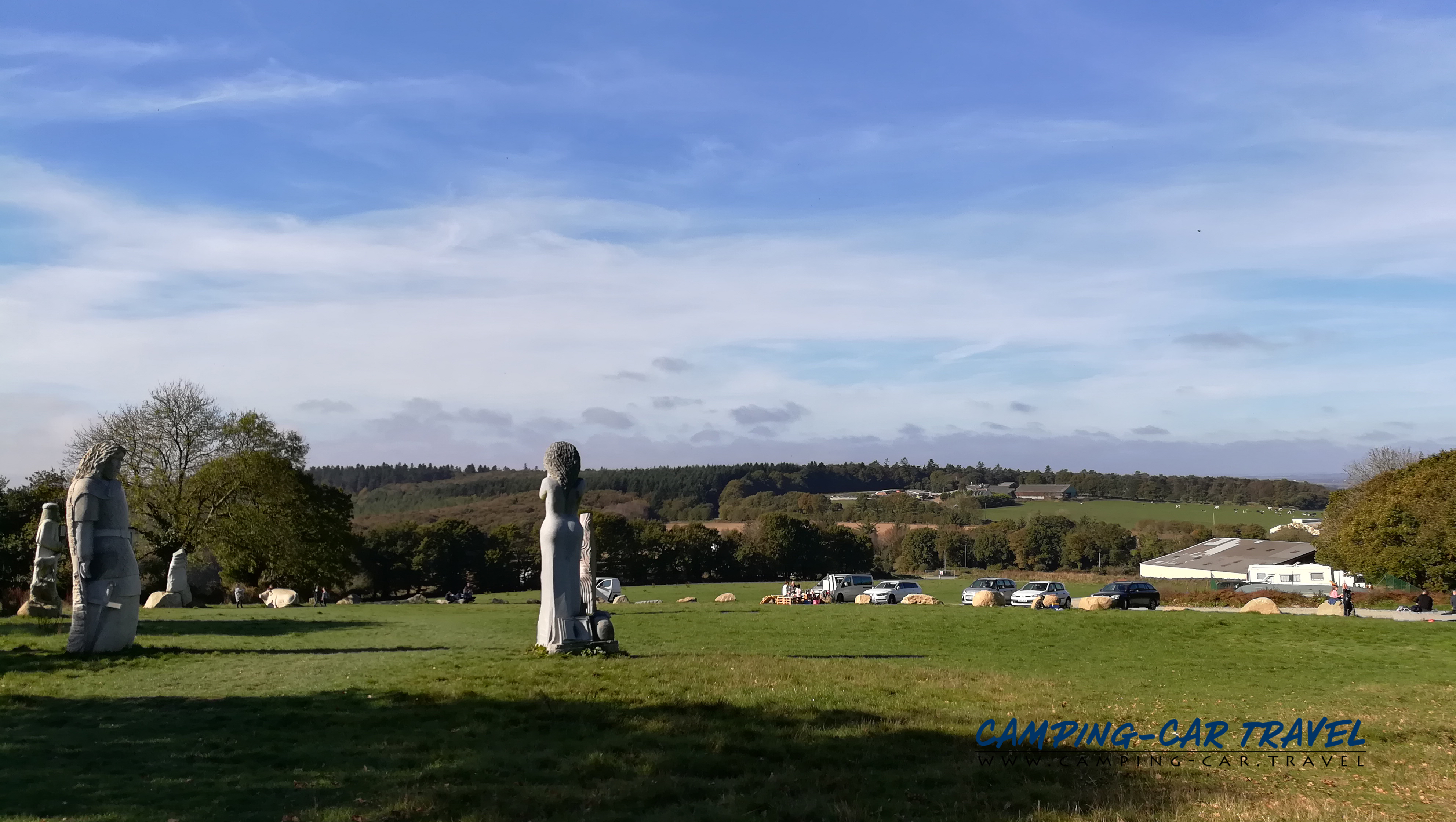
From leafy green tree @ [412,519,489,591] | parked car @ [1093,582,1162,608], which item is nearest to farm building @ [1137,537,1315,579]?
parked car @ [1093,582,1162,608]

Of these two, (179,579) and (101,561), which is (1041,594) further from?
(101,561)

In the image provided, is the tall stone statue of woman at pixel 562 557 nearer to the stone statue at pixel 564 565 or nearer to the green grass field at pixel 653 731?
the stone statue at pixel 564 565

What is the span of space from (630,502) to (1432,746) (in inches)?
4865

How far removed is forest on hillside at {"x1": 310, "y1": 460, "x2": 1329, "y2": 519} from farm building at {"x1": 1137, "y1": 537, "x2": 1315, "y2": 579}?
60.1 m

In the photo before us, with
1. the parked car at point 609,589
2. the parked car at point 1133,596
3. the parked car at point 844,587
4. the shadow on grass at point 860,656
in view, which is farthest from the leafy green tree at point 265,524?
the parked car at point 1133,596

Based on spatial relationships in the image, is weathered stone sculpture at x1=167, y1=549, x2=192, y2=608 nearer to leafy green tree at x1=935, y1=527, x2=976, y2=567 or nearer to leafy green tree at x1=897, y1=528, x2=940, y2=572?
leafy green tree at x1=897, y1=528, x2=940, y2=572

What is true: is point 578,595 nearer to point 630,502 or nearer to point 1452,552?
point 1452,552

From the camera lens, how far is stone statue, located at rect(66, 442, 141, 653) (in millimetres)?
17391

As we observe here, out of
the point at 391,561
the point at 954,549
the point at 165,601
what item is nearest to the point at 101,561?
the point at 165,601

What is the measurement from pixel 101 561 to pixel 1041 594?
36.1 metres

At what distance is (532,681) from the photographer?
13.8 meters

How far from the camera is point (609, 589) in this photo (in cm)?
4969

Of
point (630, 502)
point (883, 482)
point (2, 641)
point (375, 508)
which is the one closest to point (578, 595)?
point (2, 641)

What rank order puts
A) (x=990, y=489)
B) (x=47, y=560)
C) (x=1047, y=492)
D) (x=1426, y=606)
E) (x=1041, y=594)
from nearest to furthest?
(x=47, y=560), (x=1426, y=606), (x=1041, y=594), (x=1047, y=492), (x=990, y=489)
